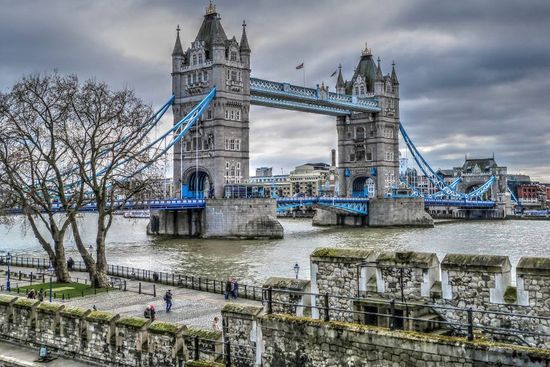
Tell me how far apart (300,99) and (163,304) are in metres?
72.6

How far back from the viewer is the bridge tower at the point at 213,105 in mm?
81188

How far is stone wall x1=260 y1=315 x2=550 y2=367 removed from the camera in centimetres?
723

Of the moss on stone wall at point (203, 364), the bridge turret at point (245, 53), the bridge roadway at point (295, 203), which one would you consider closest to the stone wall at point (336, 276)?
the moss on stone wall at point (203, 364)

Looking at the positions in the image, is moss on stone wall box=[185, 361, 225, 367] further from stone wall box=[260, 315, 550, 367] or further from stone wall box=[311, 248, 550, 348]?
stone wall box=[311, 248, 550, 348]

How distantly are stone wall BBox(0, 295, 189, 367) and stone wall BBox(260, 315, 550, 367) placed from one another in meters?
2.94

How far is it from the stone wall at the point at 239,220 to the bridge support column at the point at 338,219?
A: 1298 inches

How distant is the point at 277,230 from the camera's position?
71.2 metres

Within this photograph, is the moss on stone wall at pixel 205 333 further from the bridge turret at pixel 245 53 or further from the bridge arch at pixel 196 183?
the bridge turret at pixel 245 53

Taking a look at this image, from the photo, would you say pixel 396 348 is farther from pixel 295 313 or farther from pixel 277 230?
pixel 277 230

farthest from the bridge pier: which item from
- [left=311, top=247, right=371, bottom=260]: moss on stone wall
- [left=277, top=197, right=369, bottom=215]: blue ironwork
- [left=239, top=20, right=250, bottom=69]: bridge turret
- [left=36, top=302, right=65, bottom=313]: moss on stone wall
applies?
[left=311, top=247, right=371, bottom=260]: moss on stone wall

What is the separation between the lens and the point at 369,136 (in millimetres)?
115625

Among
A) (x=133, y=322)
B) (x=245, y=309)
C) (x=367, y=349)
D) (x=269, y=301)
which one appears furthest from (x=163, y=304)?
(x=367, y=349)

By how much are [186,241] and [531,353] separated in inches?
2476

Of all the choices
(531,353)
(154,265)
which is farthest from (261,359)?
(154,265)
